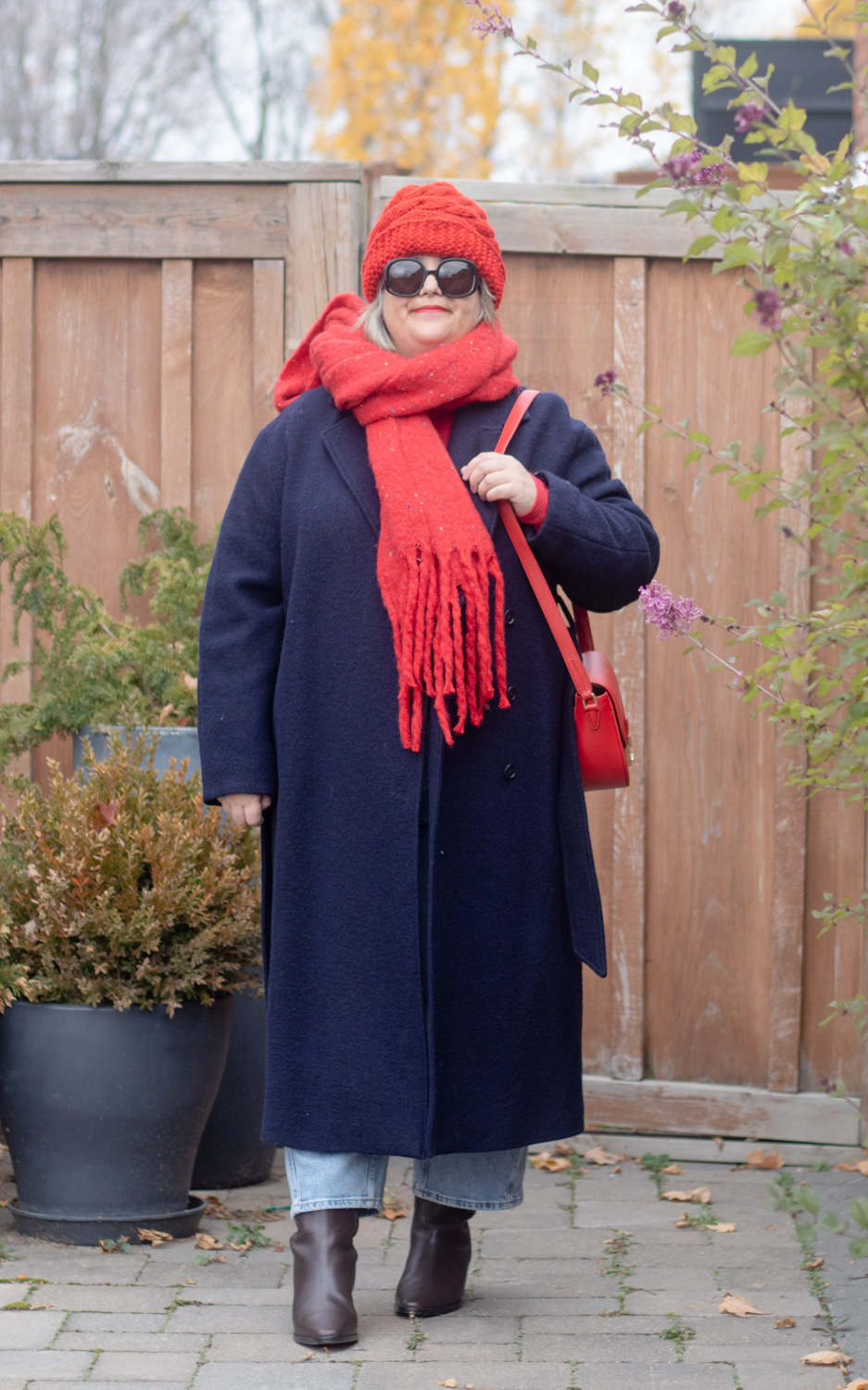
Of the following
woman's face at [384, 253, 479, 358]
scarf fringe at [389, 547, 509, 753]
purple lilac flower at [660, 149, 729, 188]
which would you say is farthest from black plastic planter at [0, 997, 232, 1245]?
purple lilac flower at [660, 149, 729, 188]

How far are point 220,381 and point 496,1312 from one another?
236cm

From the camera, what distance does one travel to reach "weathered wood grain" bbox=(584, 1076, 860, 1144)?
383 cm

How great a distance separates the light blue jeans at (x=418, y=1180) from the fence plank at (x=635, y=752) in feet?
3.75

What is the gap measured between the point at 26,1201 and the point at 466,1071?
1099 millimetres

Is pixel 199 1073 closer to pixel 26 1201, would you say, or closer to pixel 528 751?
pixel 26 1201

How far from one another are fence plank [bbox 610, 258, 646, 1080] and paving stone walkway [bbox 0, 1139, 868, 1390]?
0.58 metres

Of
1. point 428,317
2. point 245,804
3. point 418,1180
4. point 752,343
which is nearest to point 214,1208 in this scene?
point 418,1180

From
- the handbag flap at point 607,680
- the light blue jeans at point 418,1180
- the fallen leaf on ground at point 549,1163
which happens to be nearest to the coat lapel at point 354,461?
the handbag flap at point 607,680

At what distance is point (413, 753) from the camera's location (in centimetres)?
258

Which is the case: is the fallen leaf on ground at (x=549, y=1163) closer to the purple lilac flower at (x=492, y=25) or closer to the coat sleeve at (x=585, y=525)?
the coat sleeve at (x=585, y=525)

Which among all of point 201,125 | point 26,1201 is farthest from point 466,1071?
point 201,125

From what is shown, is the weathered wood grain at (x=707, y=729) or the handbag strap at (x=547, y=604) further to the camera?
the weathered wood grain at (x=707, y=729)

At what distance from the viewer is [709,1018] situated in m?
3.89

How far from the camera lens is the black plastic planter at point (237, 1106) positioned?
3.47 metres
